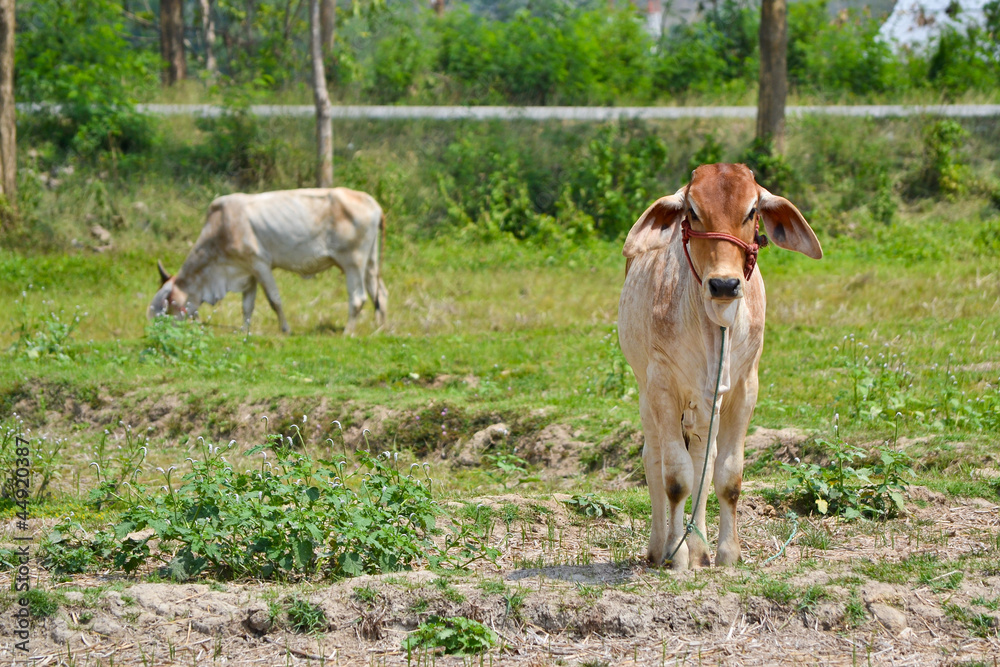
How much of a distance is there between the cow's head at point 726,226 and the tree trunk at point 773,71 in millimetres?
12973

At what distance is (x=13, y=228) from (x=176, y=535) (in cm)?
1310

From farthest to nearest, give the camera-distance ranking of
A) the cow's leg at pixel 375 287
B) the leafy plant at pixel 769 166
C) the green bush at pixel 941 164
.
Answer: the green bush at pixel 941 164
the leafy plant at pixel 769 166
the cow's leg at pixel 375 287

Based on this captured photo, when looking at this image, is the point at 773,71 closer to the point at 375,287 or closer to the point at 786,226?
the point at 375,287

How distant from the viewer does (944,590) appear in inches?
176

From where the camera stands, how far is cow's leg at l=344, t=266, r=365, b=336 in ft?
40.1

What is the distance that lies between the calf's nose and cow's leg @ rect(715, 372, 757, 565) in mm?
803

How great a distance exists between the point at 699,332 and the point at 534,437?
10.7 feet

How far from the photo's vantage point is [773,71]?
16.9 metres

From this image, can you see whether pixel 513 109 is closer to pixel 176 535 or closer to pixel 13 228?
pixel 13 228

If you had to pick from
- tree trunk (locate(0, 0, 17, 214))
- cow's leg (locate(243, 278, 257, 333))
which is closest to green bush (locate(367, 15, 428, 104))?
tree trunk (locate(0, 0, 17, 214))

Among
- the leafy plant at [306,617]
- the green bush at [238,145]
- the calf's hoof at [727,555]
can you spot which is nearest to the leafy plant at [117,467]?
the leafy plant at [306,617]

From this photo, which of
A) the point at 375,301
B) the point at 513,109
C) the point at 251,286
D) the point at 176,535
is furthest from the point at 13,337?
the point at 513,109

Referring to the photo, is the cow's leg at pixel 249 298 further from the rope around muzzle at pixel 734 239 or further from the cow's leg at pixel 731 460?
the rope around muzzle at pixel 734 239

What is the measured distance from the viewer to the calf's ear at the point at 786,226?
4457 millimetres
